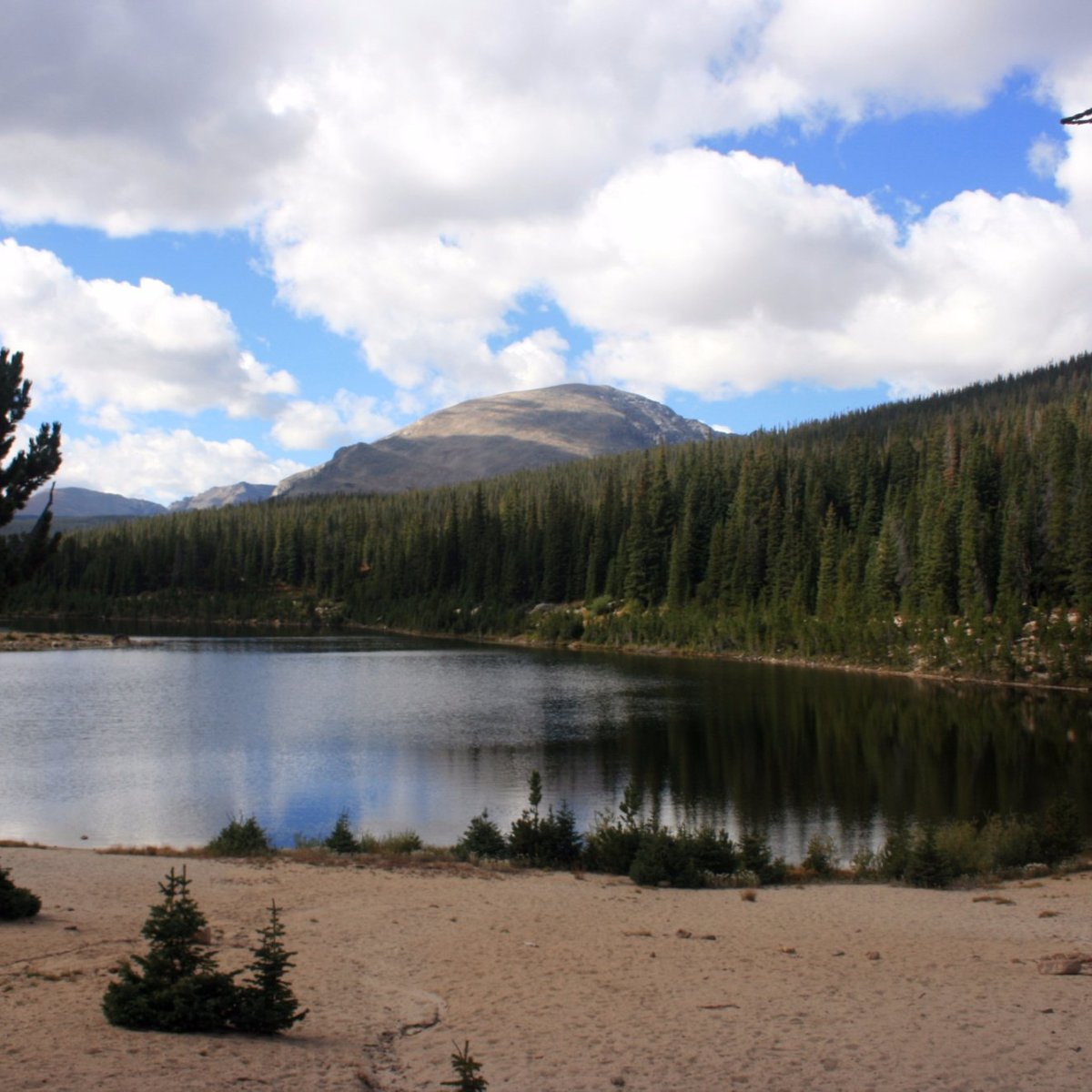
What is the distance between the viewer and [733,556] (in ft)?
372

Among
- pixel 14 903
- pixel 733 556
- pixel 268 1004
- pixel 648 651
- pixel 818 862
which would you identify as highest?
pixel 733 556

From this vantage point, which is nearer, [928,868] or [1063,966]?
[1063,966]

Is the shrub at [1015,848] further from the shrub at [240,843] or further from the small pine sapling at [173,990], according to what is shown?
the small pine sapling at [173,990]

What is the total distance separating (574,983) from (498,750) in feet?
93.8

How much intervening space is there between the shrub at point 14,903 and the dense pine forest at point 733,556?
219 feet

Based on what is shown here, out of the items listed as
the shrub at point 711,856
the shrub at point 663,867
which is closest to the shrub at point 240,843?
the shrub at point 663,867

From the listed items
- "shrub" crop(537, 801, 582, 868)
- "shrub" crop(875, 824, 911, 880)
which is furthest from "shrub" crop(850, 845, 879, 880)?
"shrub" crop(537, 801, 582, 868)

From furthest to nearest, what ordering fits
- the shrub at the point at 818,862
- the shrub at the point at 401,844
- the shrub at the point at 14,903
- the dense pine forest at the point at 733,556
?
the dense pine forest at the point at 733,556 < the shrub at the point at 401,844 < the shrub at the point at 818,862 < the shrub at the point at 14,903

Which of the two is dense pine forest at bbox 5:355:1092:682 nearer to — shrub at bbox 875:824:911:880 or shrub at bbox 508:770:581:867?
shrub at bbox 875:824:911:880

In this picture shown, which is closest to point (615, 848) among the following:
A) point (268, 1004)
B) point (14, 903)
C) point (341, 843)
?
point (341, 843)

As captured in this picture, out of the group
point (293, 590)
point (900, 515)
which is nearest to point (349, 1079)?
point (900, 515)

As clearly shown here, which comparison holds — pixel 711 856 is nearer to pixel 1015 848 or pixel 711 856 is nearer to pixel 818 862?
pixel 818 862

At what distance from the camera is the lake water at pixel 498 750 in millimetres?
31625

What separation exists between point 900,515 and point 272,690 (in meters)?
64.5
